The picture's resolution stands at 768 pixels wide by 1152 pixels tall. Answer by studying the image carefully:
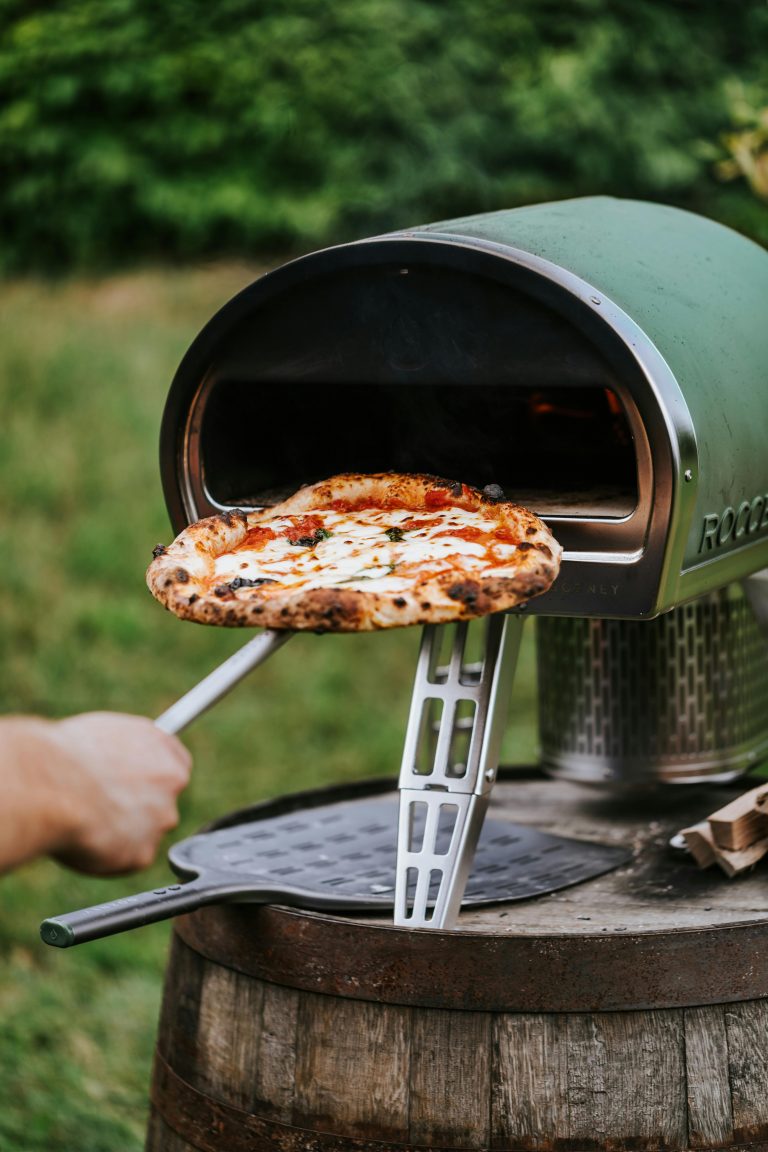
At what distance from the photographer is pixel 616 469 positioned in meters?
2.55

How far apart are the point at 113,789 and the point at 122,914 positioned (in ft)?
1.43

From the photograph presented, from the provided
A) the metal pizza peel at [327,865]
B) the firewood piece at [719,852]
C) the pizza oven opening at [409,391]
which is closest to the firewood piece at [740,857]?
the firewood piece at [719,852]

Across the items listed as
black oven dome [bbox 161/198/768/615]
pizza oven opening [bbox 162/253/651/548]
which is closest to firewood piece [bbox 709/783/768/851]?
black oven dome [bbox 161/198/768/615]

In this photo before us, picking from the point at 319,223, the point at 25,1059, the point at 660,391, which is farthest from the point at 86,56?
the point at 660,391

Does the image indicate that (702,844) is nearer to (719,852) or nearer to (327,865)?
(719,852)

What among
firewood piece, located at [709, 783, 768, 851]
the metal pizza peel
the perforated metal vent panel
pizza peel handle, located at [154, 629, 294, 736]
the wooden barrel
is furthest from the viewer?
the perforated metal vent panel

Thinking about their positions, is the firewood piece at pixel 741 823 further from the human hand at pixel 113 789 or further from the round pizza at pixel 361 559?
the human hand at pixel 113 789

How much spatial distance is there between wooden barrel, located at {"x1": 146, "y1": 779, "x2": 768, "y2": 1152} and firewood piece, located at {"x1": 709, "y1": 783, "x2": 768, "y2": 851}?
26 centimetres

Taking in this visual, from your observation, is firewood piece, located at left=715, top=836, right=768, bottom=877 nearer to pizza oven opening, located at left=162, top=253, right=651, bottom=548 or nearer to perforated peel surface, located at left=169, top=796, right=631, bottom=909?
perforated peel surface, located at left=169, top=796, right=631, bottom=909

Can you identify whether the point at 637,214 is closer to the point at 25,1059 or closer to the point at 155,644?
the point at 25,1059

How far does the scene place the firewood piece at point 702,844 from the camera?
2.38 m

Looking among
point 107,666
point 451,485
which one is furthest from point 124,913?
point 107,666

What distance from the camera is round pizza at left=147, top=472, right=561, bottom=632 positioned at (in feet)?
5.94

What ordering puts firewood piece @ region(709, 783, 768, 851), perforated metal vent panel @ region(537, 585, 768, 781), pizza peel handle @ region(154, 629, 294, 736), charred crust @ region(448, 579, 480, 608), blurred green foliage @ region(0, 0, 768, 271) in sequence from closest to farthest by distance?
pizza peel handle @ region(154, 629, 294, 736), charred crust @ region(448, 579, 480, 608), firewood piece @ region(709, 783, 768, 851), perforated metal vent panel @ region(537, 585, 768, 781), blurred green foliage @ region(0, 0, 768, 271)
